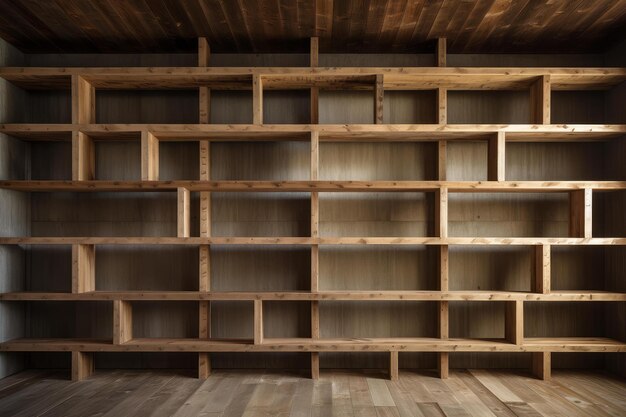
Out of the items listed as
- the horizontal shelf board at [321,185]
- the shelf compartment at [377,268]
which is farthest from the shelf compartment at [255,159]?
the shelf compartment at [377,268]

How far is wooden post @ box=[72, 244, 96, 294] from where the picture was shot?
139 inches

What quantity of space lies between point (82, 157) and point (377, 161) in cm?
250

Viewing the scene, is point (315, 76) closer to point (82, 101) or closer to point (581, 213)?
point (82, 101)

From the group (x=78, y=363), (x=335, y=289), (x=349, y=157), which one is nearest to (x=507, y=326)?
(x=335, y=289)

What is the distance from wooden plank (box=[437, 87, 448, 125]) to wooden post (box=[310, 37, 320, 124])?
3.43ft

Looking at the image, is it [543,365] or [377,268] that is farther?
[377,268]

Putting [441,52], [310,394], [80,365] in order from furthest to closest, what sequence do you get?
[441,52], [80,365], [310,394]

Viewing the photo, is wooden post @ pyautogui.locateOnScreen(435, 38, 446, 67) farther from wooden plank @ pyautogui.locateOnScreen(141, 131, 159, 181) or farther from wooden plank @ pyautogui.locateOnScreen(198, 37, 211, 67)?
wooden plank @ pyautogui.locateOnScreen(141, 131, 159, 181)

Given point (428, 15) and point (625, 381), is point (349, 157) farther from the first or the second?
point (625, 381)

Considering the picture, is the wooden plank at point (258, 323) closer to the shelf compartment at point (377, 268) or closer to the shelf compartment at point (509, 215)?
the shelf compartment at point (377, 268)

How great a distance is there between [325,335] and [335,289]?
0.41 meters

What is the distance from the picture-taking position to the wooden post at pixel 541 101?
11.7 feet

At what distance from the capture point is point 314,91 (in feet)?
12.6

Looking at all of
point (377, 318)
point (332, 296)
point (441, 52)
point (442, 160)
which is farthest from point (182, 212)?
point (441, 52)
